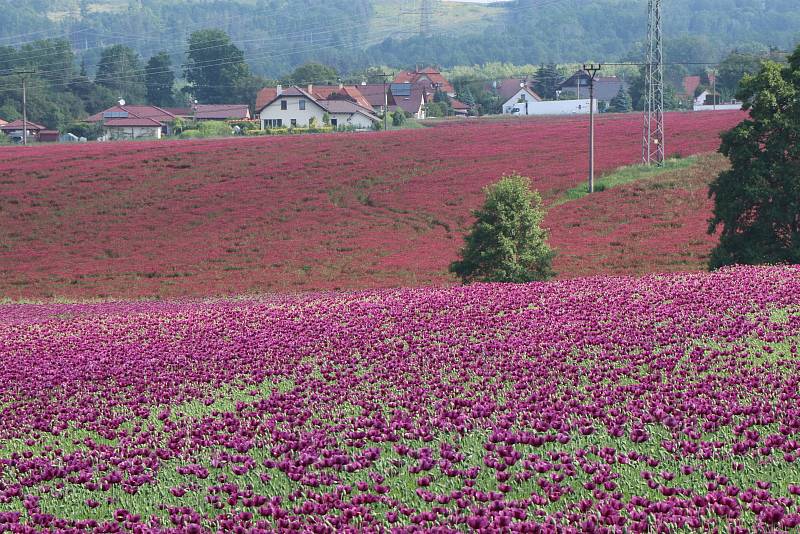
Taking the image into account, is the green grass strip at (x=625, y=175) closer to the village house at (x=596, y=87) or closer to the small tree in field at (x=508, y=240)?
the small tree in field at (x=508, y=240)

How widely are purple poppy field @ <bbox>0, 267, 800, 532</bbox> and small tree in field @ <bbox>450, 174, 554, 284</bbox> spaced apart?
47.2ft

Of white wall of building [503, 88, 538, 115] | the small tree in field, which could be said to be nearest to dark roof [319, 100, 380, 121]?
white wall of building [503, 88, 538, 115]

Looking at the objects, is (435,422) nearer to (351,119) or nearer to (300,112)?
(351,119)

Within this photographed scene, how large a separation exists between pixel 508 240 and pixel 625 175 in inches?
1220

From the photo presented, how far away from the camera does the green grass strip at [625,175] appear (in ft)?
179

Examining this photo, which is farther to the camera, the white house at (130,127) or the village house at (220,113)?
the village house at (220,113)

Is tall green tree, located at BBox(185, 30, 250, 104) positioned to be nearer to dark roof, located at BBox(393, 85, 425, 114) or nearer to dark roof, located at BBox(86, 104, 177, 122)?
dark roof, located at BBox(86, 104, 177, 122)

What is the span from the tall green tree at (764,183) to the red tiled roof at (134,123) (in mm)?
130516

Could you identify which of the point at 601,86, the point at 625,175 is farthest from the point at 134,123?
the point at 625,175

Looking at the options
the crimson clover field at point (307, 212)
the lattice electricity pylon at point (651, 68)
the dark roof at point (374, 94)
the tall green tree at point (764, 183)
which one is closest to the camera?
the tall green tree at point (764, 183)

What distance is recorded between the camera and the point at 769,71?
2967 centimetres

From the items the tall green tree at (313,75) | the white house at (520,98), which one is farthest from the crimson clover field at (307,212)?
the tall green tree at (313,75)

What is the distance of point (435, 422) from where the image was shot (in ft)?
28.2

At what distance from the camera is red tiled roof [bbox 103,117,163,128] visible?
146750mm
